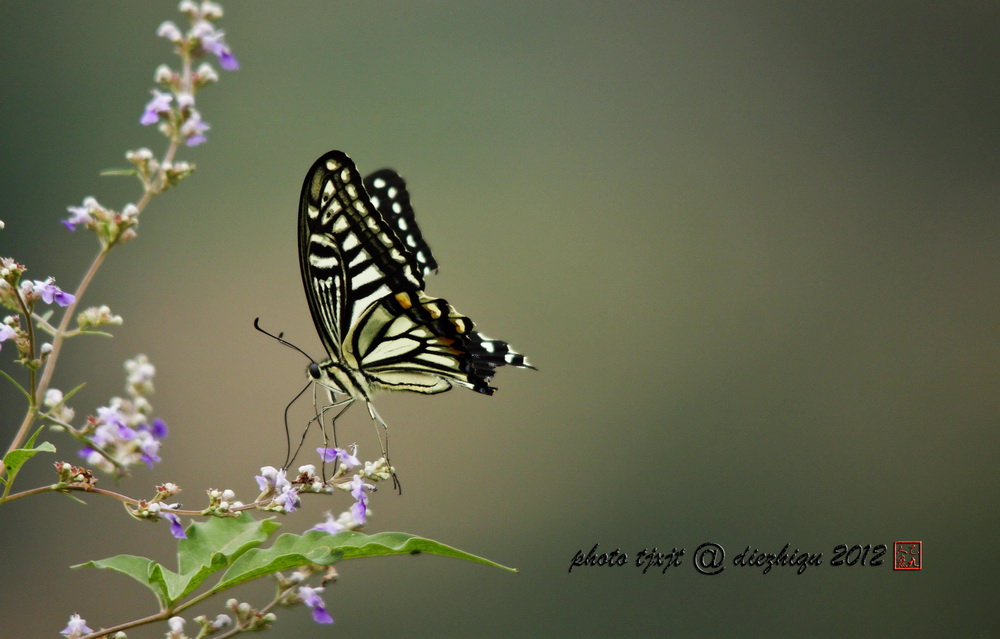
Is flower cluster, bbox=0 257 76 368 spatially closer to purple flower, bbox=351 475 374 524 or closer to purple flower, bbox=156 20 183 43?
purple flower, bbox=156 20 183 43

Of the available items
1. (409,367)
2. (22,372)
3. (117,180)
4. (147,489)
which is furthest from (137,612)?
(409,367)

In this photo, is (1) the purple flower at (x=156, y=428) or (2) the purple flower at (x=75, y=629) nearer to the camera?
(1) the purple flower at (x=156, y=428)

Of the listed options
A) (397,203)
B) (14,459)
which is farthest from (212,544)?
(397,203)

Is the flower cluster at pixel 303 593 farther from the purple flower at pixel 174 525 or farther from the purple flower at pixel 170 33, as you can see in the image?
the purple flower at pixel 170 33

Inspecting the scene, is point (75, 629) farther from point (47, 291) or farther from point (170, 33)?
point (170, 33)

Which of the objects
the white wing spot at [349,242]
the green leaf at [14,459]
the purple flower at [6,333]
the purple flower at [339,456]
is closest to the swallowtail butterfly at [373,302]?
the white wing spot at [349,242]

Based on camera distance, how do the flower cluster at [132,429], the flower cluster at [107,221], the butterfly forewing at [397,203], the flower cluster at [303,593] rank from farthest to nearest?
the butterfly forewing at [397,203] → the flower cluster at [303,593] → the flower cluster at [107,221] → the flower cluster at [132,429]
